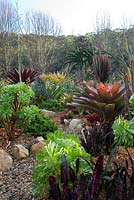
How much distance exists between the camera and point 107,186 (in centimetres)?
247

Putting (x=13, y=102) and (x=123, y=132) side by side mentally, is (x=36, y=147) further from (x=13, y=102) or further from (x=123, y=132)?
(x=123, y=132)

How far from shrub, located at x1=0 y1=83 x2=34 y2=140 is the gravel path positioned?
875 millimetres

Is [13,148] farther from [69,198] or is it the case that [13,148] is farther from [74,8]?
[74,8]

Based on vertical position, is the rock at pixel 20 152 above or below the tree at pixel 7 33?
below

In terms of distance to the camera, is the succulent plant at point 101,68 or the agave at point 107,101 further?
the succulent plant at point 101,68

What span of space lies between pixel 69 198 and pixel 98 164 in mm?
320

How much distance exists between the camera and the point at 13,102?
4668mm

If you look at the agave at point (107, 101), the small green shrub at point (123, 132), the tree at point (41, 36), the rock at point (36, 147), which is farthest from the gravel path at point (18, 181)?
the tree at point (41, 36)

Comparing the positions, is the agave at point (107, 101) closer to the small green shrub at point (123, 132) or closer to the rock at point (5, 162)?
the small green shrub at point (123, 132)

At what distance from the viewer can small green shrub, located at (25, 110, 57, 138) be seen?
16.2 ft

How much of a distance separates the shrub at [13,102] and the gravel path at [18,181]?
2.87 ft

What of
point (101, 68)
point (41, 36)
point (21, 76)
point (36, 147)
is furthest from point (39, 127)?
point (41, 36)

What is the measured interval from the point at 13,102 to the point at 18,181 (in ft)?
5.34

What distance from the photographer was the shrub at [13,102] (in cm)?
453
